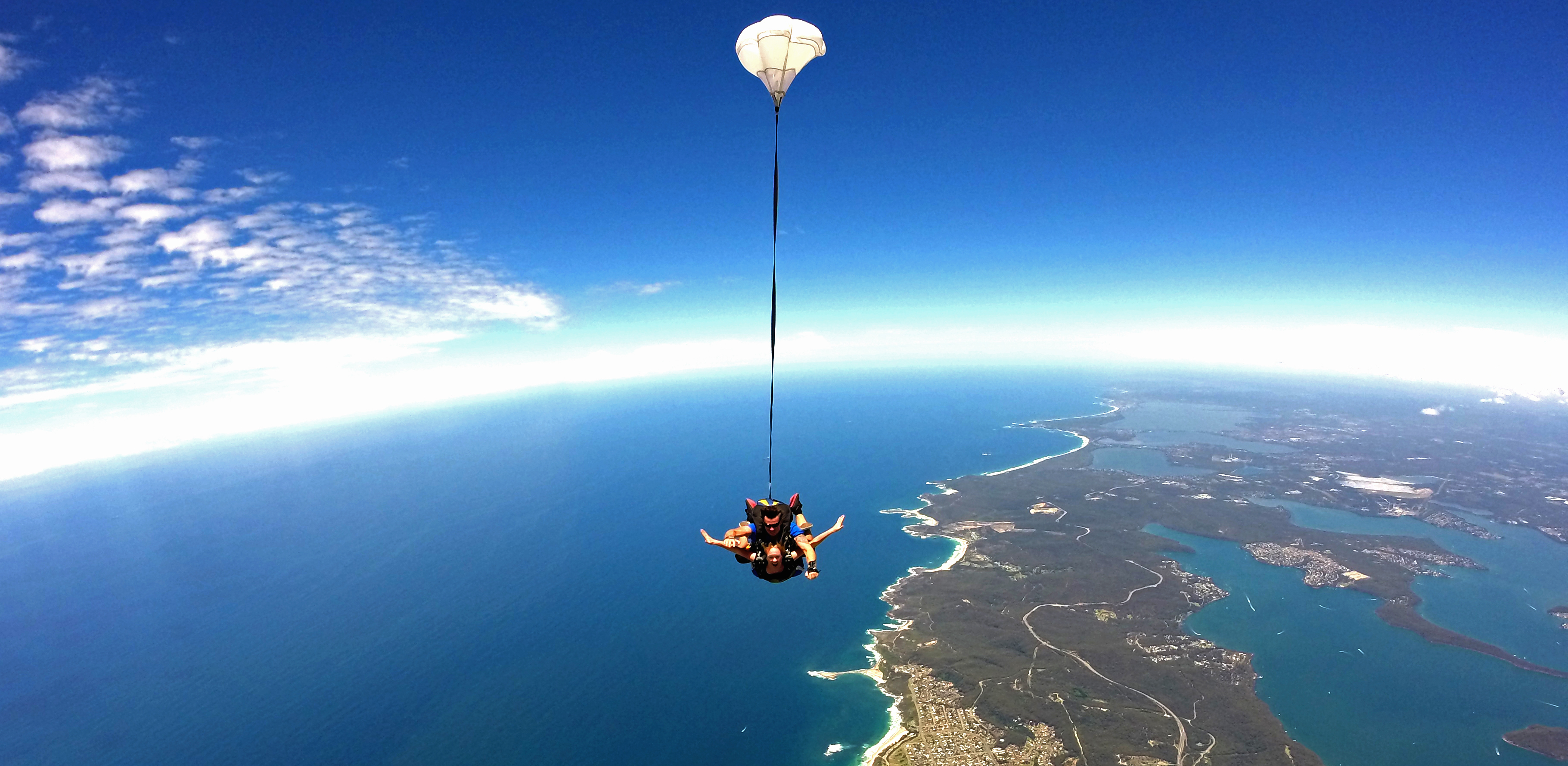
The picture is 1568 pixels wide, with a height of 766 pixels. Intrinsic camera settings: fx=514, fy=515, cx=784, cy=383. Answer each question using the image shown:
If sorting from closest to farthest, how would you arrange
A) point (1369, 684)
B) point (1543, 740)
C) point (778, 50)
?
1. point (778, 50)
2. point (1543, 740)
3. point (1369, 684)

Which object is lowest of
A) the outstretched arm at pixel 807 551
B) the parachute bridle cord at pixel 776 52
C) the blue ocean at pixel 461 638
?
the blue ocean at pixel 461 638

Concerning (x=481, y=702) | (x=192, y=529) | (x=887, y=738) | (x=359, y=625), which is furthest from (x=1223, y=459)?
(x=192, y=529)

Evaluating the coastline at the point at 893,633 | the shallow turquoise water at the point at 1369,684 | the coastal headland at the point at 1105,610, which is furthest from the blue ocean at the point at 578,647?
the coastal headland at the point at 1105,610

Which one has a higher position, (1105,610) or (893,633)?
(1105,610)

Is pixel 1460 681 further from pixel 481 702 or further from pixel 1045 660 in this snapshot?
pixel 481 702

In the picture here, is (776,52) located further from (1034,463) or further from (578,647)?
(1034,463)

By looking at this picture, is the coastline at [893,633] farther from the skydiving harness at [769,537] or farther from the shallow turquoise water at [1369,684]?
the skydiving harness at [769,537]

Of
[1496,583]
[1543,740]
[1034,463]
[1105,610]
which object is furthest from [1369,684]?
[1034,463]
